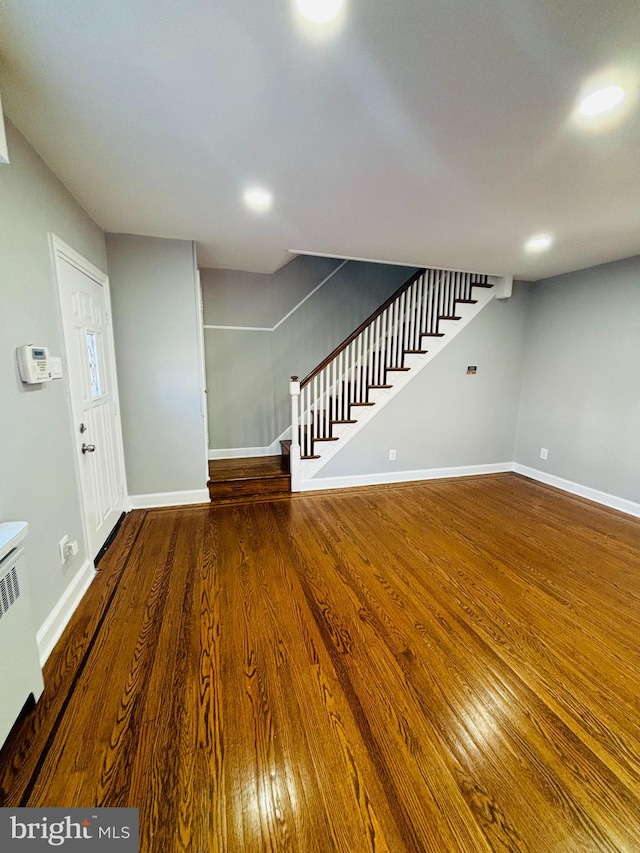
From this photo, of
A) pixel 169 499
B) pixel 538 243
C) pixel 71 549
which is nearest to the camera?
pixel 71 549

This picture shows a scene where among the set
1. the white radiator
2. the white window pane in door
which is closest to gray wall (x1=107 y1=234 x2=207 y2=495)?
the white window pane in door

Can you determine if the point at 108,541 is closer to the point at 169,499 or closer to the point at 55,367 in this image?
the point at 169,499

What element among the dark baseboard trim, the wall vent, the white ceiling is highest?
the white ceiling

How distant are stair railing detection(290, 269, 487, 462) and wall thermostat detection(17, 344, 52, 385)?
230cm

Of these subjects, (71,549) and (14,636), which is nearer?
(14,636)

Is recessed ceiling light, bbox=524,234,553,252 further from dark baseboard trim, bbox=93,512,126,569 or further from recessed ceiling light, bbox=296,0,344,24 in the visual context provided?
dark baseboard trim, bbox=93,512,126,569

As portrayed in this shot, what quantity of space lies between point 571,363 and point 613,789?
13.0 ft

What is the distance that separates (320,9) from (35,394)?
1.96m

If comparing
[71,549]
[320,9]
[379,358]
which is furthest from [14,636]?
[379,358]

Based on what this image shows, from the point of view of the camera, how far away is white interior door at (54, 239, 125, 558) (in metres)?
2.17

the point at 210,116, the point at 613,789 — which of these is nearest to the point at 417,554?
the point at 613,789

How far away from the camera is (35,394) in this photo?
5.63 feet

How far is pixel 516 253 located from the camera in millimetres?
3270

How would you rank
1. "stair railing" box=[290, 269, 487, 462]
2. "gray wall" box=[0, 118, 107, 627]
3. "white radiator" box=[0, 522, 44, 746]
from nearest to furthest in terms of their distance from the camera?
"white radiator" box=[0, 522, 44, 746], "gray wall" box=[0, 118, 107, 627], "stair railing" box=[290, 269, 487, 462]
